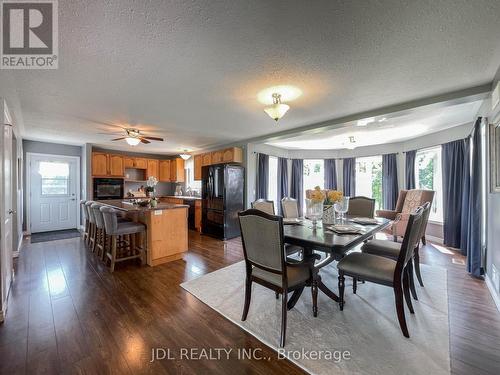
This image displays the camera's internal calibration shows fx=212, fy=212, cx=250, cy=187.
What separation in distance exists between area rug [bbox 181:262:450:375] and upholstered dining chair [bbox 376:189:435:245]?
6.05 feet

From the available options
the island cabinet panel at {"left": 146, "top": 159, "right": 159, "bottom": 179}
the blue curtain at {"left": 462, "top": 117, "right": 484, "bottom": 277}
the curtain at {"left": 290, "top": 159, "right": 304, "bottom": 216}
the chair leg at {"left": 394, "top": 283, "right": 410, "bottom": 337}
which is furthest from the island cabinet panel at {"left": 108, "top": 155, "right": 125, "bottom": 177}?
the blue curtain at {"left": 462, "top": 117, "right": 484, "bottom": 277}

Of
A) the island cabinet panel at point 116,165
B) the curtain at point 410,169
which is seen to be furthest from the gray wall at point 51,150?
the curtain at point 410,169

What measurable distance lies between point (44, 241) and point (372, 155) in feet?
27.4

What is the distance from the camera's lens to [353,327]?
1872mm

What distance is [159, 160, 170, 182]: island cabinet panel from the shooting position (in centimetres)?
734

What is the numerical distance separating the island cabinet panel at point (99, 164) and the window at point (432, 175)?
8167mm

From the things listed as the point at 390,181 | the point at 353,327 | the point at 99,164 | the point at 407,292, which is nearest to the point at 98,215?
the point at 99,164

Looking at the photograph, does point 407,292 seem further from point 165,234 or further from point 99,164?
point 99,164

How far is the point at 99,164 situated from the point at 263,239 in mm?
5987

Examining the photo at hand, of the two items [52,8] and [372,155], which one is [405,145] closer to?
[372,155]

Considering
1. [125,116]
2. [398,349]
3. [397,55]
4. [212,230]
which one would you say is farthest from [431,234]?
[125,116]

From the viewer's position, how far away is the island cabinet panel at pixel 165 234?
3.32 m

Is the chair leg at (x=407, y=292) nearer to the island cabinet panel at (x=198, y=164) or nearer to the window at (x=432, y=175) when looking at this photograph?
the window at (x=432, y=175)

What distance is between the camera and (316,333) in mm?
1804
